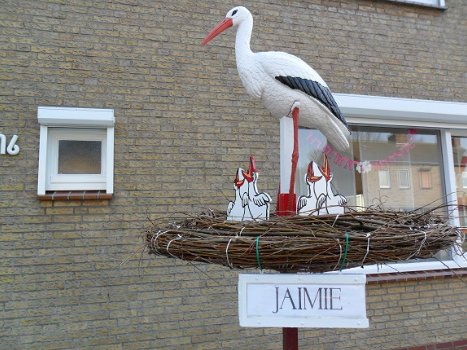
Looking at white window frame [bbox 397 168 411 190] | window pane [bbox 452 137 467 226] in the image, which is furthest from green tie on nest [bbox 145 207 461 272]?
window pane [bbox 452 137 467 226]

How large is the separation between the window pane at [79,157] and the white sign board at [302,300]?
7.84 feet

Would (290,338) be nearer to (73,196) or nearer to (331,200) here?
(331,200)

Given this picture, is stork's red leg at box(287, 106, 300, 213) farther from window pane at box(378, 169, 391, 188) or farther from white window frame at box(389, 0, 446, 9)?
white window frame at box(389, 0, 446, 9)

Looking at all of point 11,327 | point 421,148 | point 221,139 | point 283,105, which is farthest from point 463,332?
point 11,327

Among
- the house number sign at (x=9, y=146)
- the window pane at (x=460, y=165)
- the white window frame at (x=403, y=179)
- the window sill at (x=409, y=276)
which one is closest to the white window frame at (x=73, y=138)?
the house number sign at (x=9, y=146)

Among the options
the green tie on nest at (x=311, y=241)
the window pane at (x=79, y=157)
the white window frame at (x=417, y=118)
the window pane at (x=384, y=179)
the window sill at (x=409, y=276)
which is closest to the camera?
the green tie on nest at (x=311, y=241)

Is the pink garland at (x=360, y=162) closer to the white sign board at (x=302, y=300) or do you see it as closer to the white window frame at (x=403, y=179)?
the white window frame at (x=403, y=179)

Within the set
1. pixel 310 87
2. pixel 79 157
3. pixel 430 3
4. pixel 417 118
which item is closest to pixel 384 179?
pixel 417 118

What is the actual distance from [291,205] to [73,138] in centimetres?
241

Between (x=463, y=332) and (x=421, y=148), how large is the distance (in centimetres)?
201

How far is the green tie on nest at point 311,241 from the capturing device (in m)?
1.54

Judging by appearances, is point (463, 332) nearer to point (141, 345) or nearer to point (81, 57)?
point (141, 345)

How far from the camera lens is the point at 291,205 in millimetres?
1926

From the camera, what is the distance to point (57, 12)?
11.9 ft
